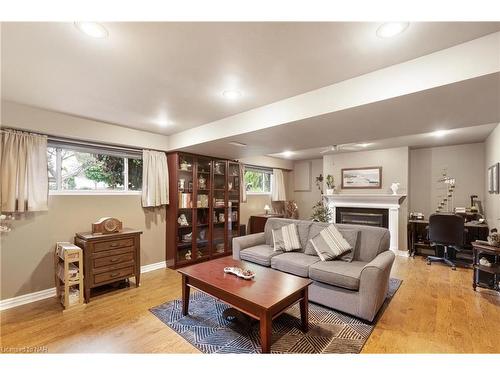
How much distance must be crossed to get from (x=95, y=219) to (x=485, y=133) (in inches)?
249

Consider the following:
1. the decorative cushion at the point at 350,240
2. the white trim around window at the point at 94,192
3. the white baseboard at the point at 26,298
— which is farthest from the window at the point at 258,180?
the white baseboard at the point at 26,298

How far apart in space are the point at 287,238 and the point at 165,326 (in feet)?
6.25

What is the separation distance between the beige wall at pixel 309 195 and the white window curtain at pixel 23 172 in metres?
5.80

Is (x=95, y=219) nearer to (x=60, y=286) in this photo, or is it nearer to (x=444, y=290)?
(x=60, y=286)

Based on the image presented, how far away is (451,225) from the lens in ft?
13.1

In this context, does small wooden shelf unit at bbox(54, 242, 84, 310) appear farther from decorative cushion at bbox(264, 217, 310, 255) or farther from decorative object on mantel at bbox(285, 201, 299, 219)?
decorative object on mantel at bbox(285, 201, 299, 219)

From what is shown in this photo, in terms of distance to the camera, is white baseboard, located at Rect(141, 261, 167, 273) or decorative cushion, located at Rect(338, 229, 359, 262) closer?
decorative cushion, located at Rect(338, 229, 359, 262)

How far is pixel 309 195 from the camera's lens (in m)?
6.99

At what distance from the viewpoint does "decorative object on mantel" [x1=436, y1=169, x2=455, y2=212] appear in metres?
4.81

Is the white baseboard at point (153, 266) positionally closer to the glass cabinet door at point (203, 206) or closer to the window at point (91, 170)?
the glass cabinet door at point (203, 206)

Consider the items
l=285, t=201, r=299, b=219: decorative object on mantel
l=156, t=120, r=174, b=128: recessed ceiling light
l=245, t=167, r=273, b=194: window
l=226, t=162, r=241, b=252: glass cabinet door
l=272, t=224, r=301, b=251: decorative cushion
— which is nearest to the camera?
l=156, t=120, r=174, b=128: recessed ceiling light

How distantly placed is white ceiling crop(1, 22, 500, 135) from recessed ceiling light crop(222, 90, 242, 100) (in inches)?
2.3

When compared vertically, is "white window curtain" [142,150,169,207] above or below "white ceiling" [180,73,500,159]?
below

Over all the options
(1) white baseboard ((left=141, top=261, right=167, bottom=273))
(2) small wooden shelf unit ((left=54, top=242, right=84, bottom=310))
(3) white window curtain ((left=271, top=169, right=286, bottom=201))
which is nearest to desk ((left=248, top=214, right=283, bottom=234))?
(3) white window curtain ((left=271, top=169, right=286, bottom=201))
